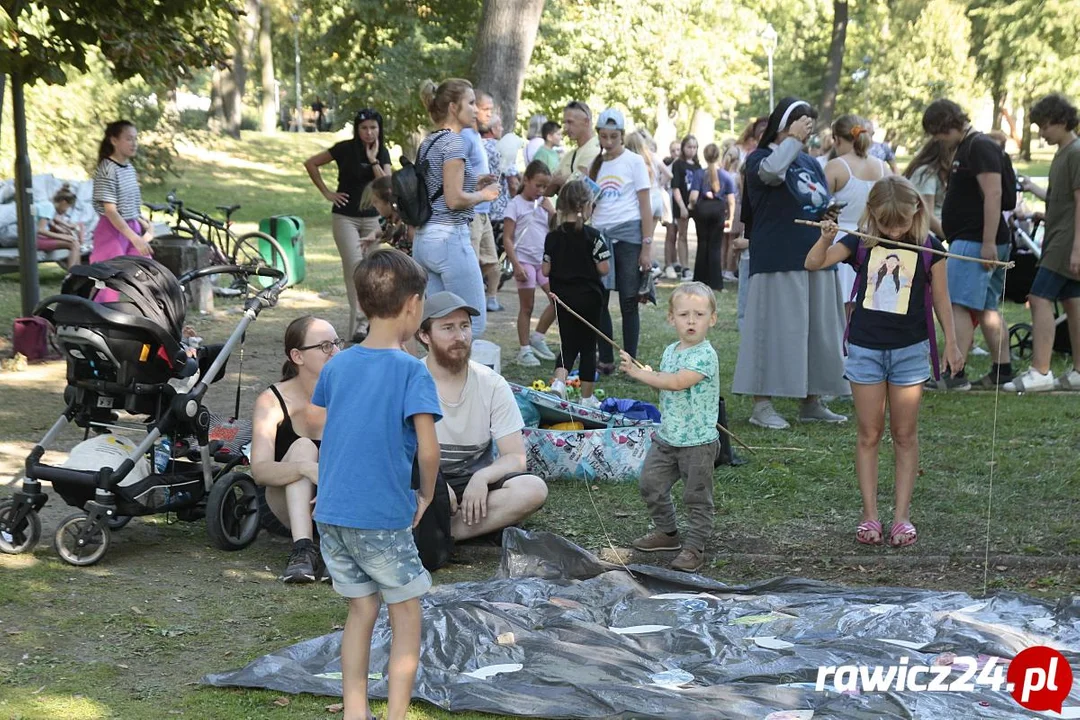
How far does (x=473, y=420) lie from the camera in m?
6.11

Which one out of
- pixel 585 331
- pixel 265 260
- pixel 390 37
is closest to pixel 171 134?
pixel 390 37

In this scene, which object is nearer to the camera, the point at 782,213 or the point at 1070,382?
the point at 782,213

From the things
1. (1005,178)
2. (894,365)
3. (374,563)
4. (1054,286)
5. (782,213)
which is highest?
(1005,178)

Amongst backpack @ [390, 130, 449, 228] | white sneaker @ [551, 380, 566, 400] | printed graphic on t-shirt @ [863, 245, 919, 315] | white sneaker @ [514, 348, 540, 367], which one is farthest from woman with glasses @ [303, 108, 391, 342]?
printed graphic on t-shirt @ [863, 245, 919, 315]

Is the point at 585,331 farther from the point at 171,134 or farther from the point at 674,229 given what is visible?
the point at 171,134

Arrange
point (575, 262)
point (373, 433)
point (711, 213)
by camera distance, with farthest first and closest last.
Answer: point (711, 213) → point (575, 262) → point (373, 433)

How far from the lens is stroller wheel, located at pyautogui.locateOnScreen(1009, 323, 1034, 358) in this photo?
10695 mm

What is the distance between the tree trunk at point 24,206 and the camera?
1084 centimetres

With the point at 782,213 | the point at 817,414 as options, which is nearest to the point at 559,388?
the point at 817,414

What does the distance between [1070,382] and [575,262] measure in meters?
3.82

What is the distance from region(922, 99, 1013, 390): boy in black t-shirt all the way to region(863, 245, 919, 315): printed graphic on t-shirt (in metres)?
3.09

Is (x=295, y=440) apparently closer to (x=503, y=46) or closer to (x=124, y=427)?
(x=124, y=427)

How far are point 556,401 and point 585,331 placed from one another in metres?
1.26

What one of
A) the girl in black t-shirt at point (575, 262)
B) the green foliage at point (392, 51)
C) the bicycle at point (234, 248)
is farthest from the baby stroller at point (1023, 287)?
the green foliage at point (392, 51)
